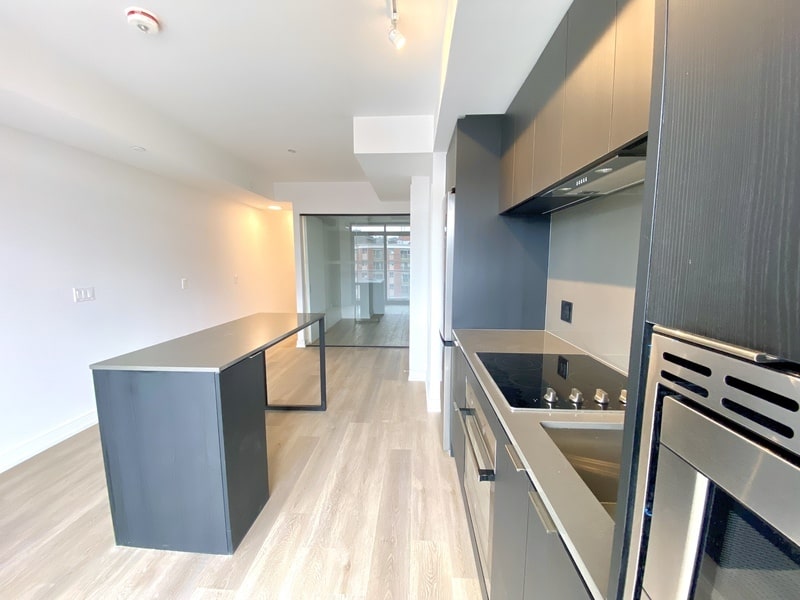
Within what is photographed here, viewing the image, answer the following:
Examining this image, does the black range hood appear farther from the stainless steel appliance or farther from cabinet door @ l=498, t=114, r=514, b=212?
the stainless steel appliance

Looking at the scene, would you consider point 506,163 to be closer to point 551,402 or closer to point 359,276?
point 551,402

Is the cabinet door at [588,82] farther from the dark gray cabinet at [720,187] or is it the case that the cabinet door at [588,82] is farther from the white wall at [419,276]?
the white wall at [419,276]

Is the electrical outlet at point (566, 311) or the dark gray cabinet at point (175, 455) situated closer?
the dark gray cabinet at point (175, 455)

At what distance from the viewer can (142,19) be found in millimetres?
1618

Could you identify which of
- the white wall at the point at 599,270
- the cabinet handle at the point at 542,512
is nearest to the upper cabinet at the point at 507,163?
the white wall at the point at 599,270

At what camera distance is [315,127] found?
295 cm

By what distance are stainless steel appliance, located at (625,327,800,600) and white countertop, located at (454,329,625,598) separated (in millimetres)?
146

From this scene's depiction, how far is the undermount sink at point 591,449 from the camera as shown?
0.93 meters

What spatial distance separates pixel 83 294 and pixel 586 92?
3633 mm

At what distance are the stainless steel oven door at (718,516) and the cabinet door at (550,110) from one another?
109 cm

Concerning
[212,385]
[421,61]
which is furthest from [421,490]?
Answer: [421,61]

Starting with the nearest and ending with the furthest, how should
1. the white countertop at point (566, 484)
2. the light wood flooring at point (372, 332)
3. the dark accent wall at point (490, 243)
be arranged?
the white countertop at point (566, 484) < the dark accent wall at point (490, 243) < the light wood flooring at point (372, 332)

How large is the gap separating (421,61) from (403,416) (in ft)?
8.90

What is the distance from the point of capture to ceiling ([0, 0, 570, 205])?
4.96ft
